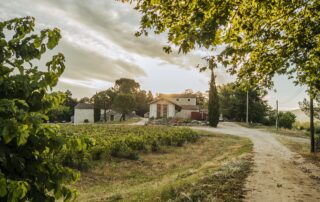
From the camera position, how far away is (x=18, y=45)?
371 cm

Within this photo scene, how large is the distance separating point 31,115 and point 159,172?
13428 millimetres

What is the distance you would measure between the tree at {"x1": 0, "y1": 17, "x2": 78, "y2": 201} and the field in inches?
22.6

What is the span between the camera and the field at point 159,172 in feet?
29.1

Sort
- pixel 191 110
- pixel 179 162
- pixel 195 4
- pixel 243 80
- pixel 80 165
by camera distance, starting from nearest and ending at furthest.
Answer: pixel 195 4, pixel 243 80, pixel 80 165, pixel 179 162, pixel 191 110

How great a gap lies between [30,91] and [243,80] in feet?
36.4

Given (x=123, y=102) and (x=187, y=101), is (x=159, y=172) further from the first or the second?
(x=187, y=101)

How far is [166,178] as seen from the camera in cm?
1363

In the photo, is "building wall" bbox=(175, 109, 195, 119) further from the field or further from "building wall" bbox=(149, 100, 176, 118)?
the field

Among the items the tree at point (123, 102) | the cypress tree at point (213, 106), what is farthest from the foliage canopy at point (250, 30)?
the tree at point (123, 102)

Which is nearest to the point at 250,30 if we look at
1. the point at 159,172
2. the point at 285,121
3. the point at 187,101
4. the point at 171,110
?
the point at 159,172

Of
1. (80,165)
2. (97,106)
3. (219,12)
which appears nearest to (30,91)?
(219,12)

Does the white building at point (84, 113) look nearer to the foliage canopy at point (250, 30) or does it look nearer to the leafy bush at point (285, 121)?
the leafy bush at point (285, 121)

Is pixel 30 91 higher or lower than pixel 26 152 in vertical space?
higher

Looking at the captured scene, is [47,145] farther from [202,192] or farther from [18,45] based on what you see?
[202,192]
